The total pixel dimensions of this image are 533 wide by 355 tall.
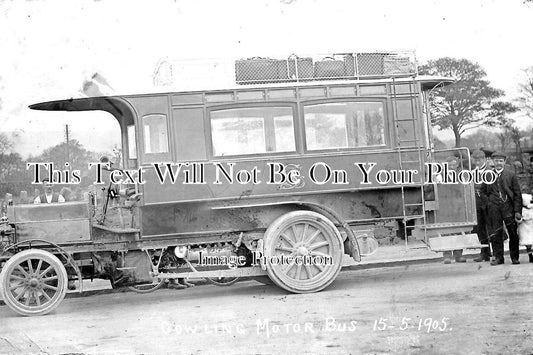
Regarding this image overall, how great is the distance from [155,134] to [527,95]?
270 inches

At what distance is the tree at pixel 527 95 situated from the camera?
39.6ft

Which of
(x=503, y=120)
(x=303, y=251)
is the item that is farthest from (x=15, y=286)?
(x=503, y=120)

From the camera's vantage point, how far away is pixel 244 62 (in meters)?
9.64

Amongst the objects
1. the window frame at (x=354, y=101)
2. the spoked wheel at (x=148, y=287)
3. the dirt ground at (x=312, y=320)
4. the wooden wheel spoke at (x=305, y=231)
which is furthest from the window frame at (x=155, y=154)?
the wooden wheel spoke at (x=305, y=231)

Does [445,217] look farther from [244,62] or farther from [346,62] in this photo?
[244,62]

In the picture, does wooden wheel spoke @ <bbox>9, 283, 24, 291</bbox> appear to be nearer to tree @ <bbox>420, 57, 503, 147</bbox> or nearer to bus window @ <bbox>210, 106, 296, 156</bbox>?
bus window @ <bbox>210, 106, 296, 156</bbox>

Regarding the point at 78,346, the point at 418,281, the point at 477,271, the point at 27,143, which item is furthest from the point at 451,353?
the point at 27,143

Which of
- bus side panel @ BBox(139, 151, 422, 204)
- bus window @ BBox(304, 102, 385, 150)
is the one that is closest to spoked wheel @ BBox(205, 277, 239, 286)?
bus side panel @ BBox(139, 151, 422, 204)

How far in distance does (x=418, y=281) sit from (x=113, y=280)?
4.15m

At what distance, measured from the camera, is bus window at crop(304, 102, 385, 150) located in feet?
31.7

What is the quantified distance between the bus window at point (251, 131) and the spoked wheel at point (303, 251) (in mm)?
982

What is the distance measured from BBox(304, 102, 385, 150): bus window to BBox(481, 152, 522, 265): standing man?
2.54 meters

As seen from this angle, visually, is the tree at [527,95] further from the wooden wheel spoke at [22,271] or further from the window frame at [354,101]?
the wooden wheel spoke at [22,271]

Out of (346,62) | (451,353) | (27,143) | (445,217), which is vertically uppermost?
(346,62)
